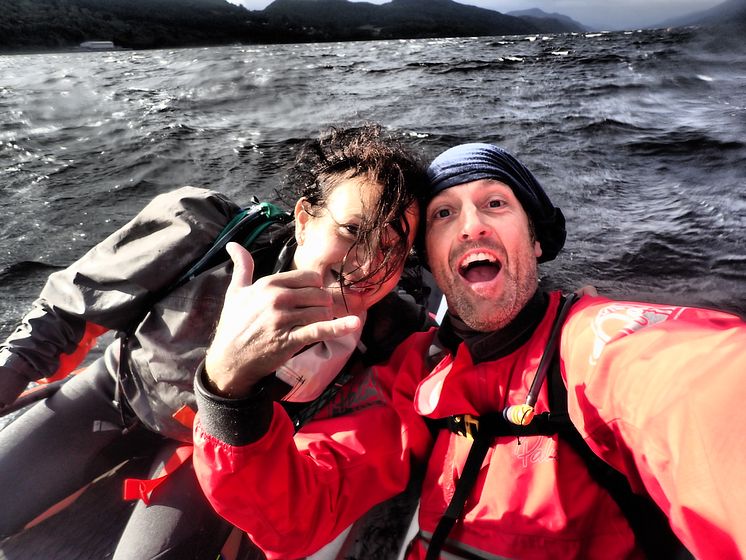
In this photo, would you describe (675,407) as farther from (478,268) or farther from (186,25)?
(186,25)

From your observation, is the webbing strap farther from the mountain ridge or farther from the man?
the mountain ridge

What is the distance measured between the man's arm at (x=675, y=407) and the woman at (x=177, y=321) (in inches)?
32.4

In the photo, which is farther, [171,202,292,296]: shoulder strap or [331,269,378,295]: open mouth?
[171,202,292,296]: shoulder strap

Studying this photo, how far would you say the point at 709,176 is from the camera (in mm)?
6500

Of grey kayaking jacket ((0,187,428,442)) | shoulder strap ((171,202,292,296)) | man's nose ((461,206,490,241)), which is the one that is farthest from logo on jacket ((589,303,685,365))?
shoulder strap ((171,202,292,296))

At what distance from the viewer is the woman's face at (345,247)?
179 centimetres

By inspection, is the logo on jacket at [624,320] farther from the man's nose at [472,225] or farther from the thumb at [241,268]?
the thumb at [241,268]

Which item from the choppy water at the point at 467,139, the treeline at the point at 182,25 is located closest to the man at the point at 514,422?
the choppy water at the point at 467,139

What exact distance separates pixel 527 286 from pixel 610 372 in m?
0.66

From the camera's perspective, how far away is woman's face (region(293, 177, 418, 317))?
70.5 inches

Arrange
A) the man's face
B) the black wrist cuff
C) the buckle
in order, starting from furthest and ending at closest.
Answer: the man's face, the buckle, the black wrist cuff

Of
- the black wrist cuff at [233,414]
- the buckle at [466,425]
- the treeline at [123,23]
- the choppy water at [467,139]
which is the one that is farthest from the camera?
the treeline at [123,23]

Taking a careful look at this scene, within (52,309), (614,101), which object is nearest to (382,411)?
(52,309)

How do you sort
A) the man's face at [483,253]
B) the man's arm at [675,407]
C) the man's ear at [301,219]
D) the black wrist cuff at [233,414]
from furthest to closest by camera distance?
the man's ear at [301,219] < the man's face at [483,253] < the black wrist cuff at [233,414] < the man's arm at [675,407]
